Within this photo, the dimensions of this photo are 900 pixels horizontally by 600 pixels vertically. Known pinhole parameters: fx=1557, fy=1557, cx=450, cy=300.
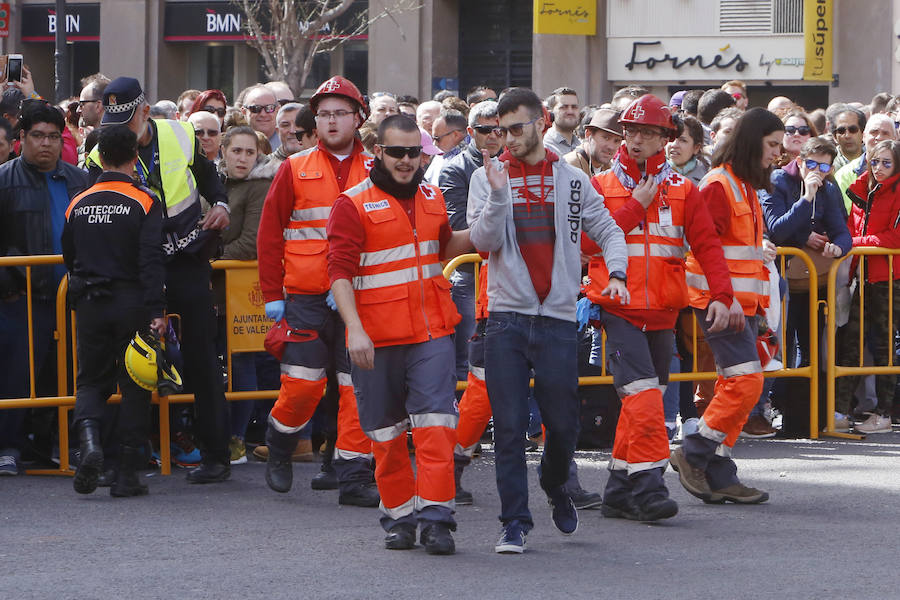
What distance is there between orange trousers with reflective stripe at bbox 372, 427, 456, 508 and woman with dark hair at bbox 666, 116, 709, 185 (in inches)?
150

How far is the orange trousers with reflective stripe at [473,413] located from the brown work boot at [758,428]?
→ 351 cm

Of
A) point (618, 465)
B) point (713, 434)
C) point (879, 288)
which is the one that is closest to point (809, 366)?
point (879, 288)

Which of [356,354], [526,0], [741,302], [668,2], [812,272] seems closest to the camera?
[356,354]

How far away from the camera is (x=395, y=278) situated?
6.80 metres

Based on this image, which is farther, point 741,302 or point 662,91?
point 662,91

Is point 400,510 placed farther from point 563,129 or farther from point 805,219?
point 563,129

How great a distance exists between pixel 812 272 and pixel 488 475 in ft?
9.80

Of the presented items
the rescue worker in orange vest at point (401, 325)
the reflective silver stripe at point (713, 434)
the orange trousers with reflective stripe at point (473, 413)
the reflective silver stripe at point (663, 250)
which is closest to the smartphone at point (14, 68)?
the orange trousers with reflective stripe at point (473, 413)

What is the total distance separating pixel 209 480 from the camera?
8.76 m

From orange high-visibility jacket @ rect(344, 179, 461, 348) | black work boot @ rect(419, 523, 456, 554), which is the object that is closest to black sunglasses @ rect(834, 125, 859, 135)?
orange high-visibility jacket @ rect(344, 179, 461, 348)

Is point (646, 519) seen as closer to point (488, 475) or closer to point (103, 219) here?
point (488, 475)

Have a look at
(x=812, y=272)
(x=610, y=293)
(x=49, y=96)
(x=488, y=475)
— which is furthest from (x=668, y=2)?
(x=610, y=293)

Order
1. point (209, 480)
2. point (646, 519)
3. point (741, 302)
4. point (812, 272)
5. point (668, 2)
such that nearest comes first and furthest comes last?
point (646, 519), point (741, 302), point (209, 480), point (812, 272), point (668, 2)

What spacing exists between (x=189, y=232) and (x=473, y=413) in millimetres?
1980
